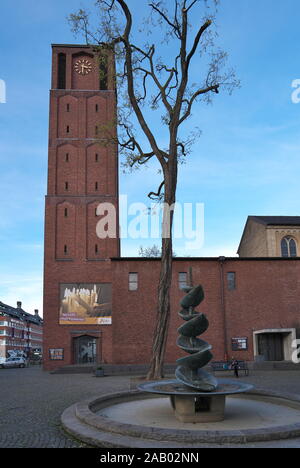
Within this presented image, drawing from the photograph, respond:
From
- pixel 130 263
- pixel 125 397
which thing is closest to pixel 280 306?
pixel 130 263

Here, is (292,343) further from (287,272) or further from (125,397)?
(125,397)

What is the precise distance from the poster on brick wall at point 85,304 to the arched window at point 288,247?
18646 millimetres

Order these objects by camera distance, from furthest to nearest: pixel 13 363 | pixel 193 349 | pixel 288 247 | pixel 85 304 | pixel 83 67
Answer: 1. pixel 13 363
2. pixel 288 247
3. pixel 83 67
4. pixel 85 304
5. pixel 193 349

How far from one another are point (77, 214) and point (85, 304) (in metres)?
7.47

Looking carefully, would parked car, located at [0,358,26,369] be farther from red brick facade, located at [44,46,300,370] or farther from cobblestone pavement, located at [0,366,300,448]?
cobblestone pavement, located at [0,366,300,448]

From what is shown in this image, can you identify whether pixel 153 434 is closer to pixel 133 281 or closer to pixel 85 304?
pixel 133 281

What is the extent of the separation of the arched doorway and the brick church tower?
0.07 metres

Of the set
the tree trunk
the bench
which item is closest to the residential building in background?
the bench

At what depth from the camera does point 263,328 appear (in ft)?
98.6

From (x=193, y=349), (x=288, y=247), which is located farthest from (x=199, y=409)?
(x=288, y=247)

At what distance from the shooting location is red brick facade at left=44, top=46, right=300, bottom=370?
29812 millimetres

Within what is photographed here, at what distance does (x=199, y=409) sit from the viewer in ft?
30.0

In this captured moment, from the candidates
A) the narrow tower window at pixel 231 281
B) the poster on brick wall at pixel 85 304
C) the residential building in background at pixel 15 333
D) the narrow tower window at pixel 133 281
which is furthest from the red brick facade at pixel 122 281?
the residential building in background at pixel 15 333
